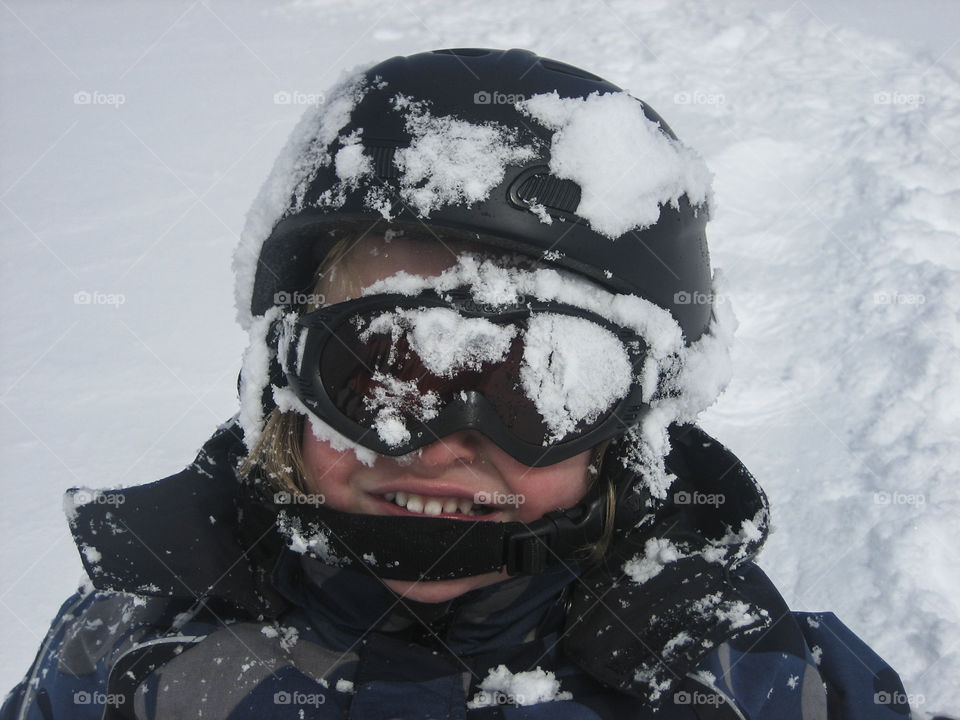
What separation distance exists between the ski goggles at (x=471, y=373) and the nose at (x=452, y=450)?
3 centimetres

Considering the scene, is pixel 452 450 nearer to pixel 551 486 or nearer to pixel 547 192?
pixel 551 486

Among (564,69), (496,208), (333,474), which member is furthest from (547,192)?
(333,474)

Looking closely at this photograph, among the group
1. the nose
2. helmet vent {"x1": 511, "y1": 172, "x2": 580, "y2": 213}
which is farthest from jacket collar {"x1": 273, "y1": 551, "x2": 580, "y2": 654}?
helmet vent {"x1": 511, "y1": 172, "x2": 580, "y2": 213}

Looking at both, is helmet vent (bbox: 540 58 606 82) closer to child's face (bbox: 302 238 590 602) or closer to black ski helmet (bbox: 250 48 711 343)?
black ski helmet (bbox: 250 48 711 343)

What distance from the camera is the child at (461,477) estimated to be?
1708 millimetres

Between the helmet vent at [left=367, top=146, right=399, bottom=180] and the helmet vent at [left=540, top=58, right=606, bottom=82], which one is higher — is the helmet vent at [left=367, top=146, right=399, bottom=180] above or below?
below

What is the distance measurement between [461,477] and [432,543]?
0.15 meters

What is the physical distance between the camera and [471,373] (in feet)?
5.59

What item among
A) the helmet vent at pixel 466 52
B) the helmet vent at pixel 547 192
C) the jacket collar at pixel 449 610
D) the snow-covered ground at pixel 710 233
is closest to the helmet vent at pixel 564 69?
the helmet vent at pixel 466 52

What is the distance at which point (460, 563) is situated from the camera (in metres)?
1.71

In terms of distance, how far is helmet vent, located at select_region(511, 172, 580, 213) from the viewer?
1743 millimetres

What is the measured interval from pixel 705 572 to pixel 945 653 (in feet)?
3.78

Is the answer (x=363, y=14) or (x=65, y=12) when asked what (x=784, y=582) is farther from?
(x=65, y=12)

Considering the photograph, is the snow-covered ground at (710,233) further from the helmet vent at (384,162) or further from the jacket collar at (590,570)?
the helmet vent at (384,162)
